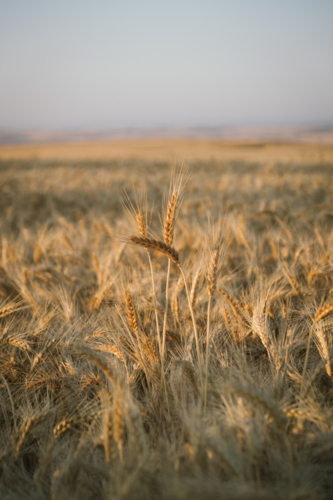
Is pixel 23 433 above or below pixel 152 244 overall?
below

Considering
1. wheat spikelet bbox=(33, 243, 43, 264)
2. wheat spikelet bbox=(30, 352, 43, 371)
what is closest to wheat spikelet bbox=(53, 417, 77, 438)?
wheat spikelet bbox=(30, 352, 43, 371)

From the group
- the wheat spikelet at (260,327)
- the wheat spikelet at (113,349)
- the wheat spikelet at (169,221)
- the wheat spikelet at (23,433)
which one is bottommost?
the wheat spikelet at (23,433)

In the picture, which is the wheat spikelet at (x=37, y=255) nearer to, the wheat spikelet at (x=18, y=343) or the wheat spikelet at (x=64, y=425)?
the wheat spikelet at (x=18, y=343)

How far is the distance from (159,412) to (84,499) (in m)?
0.34

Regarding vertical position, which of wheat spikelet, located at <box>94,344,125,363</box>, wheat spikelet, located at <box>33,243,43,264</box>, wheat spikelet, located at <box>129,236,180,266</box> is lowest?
wheat spikelet, located at <box>94,344,125,363</box>

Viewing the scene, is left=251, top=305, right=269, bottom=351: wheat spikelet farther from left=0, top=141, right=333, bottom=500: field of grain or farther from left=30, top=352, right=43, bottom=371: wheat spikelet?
left=30, top=352, right=43, bottom=371: wheat spikelet

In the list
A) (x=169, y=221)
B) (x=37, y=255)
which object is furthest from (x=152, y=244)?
(x=37, y=255)

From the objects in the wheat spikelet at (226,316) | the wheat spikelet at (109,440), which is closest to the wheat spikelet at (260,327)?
the wheat spikelet at (226,316)

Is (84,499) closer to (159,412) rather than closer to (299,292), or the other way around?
(159,412)

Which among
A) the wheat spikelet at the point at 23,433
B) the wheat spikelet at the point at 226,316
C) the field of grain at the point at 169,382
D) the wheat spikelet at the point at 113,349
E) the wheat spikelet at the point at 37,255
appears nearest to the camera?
the field of grain at the point at 169,382

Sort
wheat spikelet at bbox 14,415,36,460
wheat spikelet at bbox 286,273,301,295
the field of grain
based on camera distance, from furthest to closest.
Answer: wheat spikelet at bbox 286,273,301,295, wheat spikelet at bbox 14,415,36,460, the field of grain

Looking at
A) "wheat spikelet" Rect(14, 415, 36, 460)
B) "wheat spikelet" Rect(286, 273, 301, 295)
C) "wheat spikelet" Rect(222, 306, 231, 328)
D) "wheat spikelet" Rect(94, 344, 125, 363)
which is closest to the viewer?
"wheat spikelet" Rect(14, 415, 36, 460)

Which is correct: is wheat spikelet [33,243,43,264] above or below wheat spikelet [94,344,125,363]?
above

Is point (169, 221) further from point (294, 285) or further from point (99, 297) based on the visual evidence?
point (294, 285)
